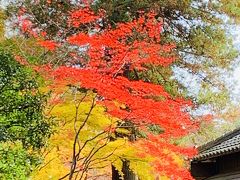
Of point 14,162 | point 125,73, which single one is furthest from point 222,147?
point 125,73

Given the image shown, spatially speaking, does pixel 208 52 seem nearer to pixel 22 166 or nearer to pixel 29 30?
pixel 29 30

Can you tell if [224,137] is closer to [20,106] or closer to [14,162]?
[20,106]

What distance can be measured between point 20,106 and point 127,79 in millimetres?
4917

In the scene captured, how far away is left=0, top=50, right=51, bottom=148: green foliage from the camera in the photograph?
7809 millimetres

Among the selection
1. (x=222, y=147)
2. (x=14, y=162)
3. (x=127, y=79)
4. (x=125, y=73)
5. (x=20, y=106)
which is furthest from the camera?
(x=125, y=73)

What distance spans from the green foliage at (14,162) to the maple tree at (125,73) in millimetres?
2409

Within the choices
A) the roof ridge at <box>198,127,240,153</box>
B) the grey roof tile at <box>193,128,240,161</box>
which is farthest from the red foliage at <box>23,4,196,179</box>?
the grey roof tile at <box>193,128,240,161</box>

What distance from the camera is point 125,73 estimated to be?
608 inches

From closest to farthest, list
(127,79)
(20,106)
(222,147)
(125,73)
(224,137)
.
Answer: (20,106) < (222,147) < (224,137) < (127,79) < (125,73)

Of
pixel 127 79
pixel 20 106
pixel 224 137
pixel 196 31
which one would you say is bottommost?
pixel 224 137

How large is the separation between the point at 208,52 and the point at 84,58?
4.48 meters

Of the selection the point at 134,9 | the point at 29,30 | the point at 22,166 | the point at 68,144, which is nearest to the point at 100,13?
the point at 134,9

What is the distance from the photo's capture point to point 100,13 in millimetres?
14289

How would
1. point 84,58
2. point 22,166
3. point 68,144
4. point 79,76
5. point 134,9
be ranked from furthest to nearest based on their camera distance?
1. point 134,9
2. point 84,58
3. point 68,144
4. point 79,76
5. point 22,166
